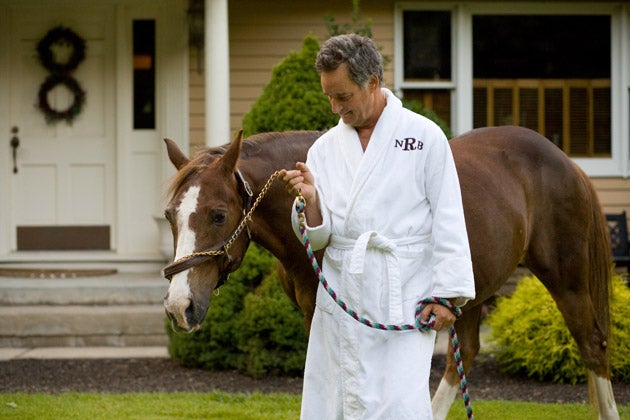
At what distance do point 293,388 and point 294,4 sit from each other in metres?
4.94

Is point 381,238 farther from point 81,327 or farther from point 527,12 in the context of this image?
point 527,12

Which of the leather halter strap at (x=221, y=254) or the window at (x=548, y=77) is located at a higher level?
the window at (x=548, y=77)

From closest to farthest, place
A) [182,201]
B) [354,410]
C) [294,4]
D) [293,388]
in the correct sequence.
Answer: [354,410] → [182,201] → [293,388] → [294,4]

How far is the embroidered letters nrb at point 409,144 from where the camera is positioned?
3.54 m

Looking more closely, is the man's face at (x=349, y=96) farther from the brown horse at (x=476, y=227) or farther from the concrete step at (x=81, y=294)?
the concrete step at (x=81, y=294)

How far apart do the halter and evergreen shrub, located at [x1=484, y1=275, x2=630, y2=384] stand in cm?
355

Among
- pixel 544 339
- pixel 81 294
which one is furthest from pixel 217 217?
pixel 81 294

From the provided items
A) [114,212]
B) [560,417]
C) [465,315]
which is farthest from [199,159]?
[114,212]

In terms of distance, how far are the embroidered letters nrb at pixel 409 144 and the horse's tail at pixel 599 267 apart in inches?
104

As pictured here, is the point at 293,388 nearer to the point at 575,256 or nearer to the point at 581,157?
the point at 575,256

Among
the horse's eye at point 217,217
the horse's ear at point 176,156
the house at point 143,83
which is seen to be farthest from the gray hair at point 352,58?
the house at point 143,83

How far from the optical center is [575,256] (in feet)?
18.8

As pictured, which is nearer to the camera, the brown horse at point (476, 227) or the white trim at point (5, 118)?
the brown horse at point (476, 227)

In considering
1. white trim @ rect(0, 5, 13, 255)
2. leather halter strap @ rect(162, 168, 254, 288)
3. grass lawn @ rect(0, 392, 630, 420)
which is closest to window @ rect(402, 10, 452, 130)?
white trim @ rect(0, 5, 13, 255)
